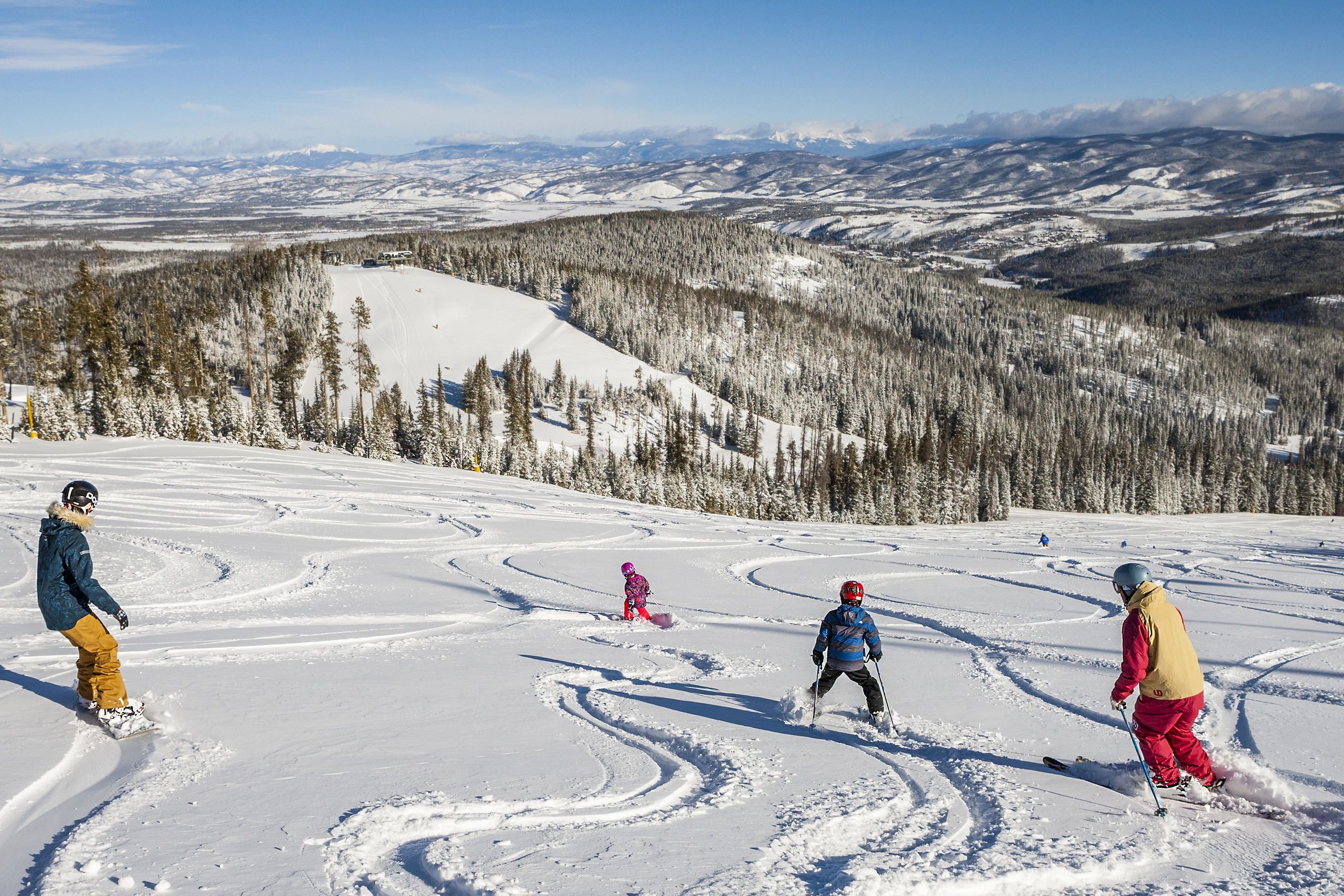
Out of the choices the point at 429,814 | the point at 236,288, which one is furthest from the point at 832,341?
the point at 429,814

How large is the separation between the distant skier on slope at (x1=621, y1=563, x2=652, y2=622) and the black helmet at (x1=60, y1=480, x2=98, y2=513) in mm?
7718

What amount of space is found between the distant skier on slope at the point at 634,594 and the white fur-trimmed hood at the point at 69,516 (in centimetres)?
771

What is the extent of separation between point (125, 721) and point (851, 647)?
6859mm

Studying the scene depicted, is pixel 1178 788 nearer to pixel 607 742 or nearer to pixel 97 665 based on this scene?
pixel 607 742

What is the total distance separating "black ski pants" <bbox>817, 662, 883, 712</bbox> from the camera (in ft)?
26.8

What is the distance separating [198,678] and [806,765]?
6.64m

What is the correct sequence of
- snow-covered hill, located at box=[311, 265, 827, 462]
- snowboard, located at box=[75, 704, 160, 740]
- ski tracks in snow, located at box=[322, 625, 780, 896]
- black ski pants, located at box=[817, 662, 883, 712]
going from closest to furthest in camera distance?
1. ski tracks in snow, located at box=[322, 625, 780, 896]
2. snowboard, located at box=[75, 704, 160, 740]
3. black ski pants, located at box=[817, 662, 883, 712]
4. snow-covered hill, located at box=[311, 265, 827, 462]

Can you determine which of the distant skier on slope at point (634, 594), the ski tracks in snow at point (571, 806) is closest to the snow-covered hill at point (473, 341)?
the distant skier on slope at point (634, 594)

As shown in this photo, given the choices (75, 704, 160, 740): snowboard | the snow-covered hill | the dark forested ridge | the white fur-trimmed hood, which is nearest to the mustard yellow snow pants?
(75, 704, 160, 740): snowboard

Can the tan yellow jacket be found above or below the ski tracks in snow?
above

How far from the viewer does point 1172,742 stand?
6641 mm

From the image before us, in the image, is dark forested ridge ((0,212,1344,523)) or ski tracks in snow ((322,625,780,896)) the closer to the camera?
ski tracks in snow ((322,625,780,896))

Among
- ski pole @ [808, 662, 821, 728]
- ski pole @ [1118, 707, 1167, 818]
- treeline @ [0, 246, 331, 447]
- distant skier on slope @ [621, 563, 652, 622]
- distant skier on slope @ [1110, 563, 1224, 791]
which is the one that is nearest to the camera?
ski pole @ [1118, 707, 1167, 818]

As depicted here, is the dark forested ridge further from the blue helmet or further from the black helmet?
the blue helmet
